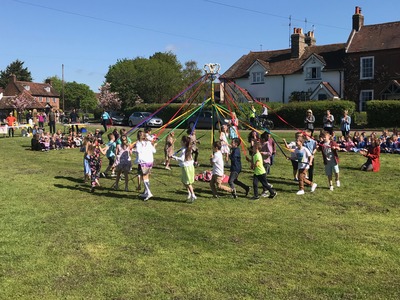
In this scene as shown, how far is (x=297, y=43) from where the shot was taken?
128 ft

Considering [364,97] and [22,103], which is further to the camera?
[22,103]

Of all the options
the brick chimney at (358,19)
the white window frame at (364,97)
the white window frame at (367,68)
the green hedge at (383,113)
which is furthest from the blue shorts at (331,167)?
the brick chimney at (358,19)

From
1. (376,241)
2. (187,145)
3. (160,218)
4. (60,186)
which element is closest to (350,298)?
(376,241)

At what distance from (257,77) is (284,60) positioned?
10.1ft

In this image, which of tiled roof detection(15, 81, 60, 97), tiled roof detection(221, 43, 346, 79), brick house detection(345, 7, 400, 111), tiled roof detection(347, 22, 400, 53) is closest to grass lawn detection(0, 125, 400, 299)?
brick house detection(345, 7, 400, 111)

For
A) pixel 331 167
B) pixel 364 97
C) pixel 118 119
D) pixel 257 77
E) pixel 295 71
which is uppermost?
pixel 295 71

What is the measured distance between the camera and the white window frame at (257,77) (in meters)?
40.4

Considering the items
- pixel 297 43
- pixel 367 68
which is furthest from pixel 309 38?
pixel 367 68

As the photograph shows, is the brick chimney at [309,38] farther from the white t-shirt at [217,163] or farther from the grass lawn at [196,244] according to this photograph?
the white t-shirt at [217,163]

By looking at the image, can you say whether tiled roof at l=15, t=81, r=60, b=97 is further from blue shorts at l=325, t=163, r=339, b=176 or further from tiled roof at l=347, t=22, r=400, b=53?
blue shorts at l=325, t=163, r=339, b=176

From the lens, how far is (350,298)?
466cm

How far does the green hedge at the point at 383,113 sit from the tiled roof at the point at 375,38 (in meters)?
8.14

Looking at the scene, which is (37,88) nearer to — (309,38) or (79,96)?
(79,96)

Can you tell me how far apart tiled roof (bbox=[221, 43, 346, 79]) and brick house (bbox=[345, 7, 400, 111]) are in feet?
4.86
